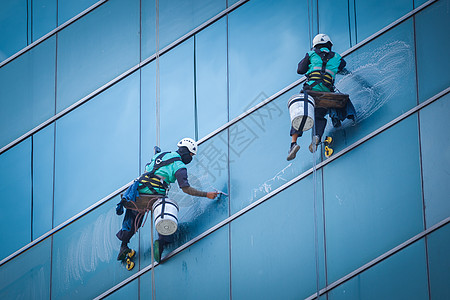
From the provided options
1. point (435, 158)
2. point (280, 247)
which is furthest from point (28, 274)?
point (435, 158)

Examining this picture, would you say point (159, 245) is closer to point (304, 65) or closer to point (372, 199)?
point (372, 199)

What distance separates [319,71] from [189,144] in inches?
69.0

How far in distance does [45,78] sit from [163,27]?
172 cm

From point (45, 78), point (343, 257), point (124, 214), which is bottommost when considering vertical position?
point (343, 257)

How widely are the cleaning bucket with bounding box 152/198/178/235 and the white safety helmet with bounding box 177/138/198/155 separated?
2.25 feet

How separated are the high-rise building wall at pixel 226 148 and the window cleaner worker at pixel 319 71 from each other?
0.86 ft

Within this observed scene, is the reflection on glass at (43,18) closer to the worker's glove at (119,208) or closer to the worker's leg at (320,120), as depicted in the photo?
the worker's glove at (119,208)

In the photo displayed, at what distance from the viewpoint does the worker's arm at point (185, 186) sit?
12.6 meters

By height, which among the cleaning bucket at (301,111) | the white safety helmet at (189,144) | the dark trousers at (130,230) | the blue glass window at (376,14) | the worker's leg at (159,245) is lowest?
the worker's leg at (159,245)

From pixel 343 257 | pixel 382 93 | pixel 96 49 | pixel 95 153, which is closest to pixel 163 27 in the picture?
pixel 96 49

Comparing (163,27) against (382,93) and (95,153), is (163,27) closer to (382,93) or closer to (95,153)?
(95,153)

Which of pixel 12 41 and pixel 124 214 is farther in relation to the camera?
pixel 12 41

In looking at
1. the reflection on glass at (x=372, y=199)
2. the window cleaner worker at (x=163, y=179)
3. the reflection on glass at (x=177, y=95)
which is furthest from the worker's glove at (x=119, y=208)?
the reflection on glass at (x=372, y=199)

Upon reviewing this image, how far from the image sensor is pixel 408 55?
42.5ft
